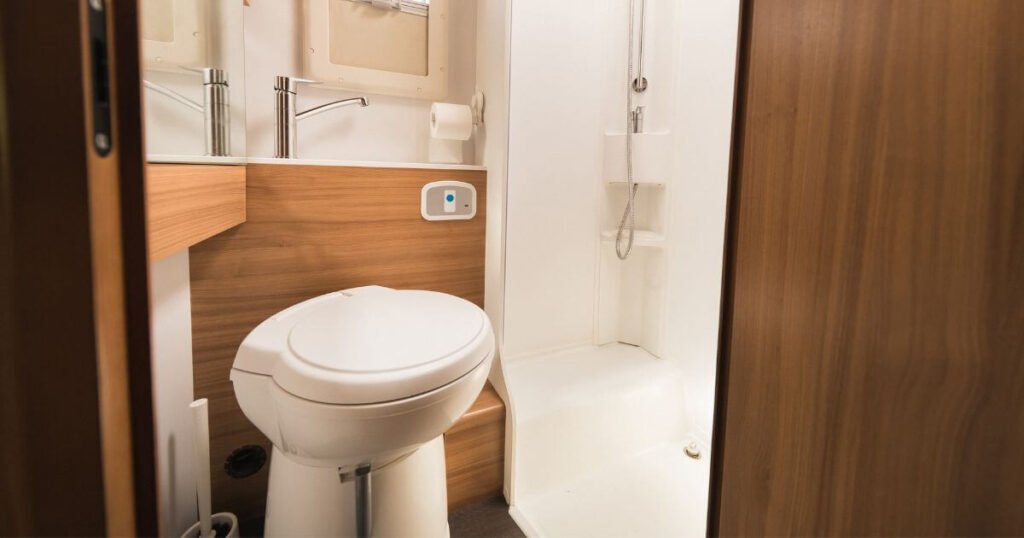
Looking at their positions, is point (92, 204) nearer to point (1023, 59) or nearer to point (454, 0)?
point (1023, 59)

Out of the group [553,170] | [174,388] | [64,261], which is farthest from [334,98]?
[64,261]

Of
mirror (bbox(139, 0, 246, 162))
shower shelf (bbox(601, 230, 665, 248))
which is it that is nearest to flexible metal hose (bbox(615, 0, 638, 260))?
shower shelf (bbox(601, 230, 665, 248))

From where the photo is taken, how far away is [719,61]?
1.39 m

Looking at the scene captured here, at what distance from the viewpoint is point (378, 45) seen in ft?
4.41

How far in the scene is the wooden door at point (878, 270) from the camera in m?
0.33

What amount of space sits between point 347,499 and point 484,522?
1.40 ft

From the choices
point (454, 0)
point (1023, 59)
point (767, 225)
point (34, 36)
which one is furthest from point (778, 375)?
point (454, 0)

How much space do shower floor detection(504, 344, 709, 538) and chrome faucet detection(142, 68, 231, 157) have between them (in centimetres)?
90

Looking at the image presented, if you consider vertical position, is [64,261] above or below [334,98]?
below

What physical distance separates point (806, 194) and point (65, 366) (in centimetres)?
55

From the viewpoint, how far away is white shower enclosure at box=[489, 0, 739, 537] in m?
1.27

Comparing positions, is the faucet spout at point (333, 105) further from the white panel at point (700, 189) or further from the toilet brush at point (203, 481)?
the white panel at point (700, 189)

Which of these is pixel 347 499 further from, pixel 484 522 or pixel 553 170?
pixel 553 170

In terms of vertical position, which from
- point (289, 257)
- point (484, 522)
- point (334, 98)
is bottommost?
point (484, 522)
